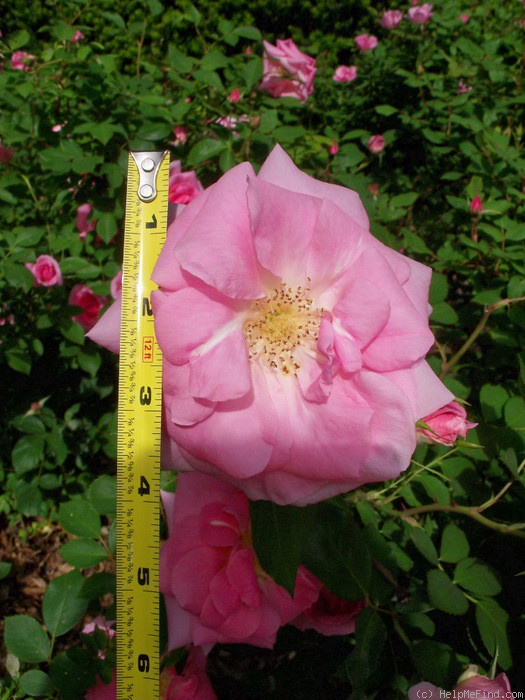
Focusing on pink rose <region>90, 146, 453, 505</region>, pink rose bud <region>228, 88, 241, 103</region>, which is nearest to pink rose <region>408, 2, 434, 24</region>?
pink rose bud <region>228, 88, 241, 103</region>

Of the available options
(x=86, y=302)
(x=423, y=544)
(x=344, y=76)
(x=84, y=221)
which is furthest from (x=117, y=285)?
(x=344, y=76)

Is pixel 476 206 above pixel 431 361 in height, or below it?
above

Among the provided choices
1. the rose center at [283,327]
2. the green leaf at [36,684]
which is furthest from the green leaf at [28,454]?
the rose center at [283,327]

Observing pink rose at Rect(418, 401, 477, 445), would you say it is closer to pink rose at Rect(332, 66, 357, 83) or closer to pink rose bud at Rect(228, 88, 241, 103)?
pink rose bud at Rect(228, 88, 241, 103)

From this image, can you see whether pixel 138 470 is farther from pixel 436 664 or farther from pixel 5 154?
pixel 5 154

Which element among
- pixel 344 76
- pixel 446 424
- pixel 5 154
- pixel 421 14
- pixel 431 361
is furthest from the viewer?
pixel 344 76

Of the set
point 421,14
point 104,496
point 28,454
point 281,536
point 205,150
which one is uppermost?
point 421,14

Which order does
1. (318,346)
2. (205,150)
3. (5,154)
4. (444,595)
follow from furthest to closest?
(5,154), (205,150), (444,595), (318,346)
